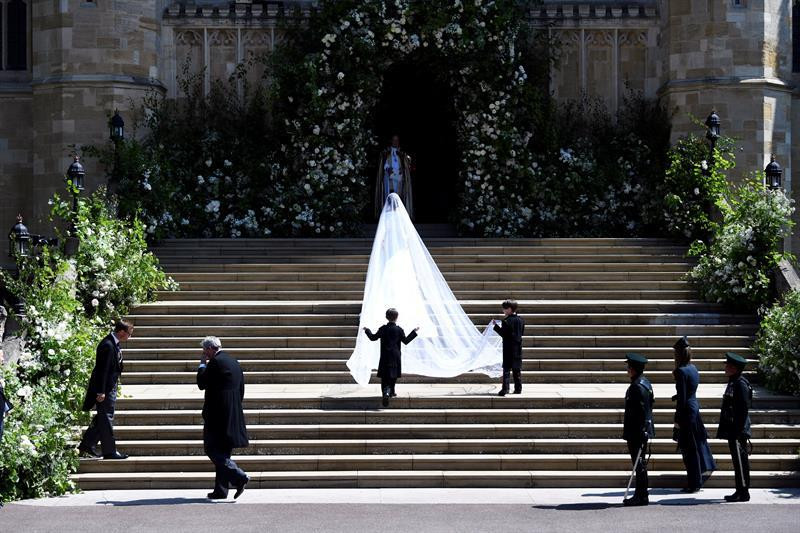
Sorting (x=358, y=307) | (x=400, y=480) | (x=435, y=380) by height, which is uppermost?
(x=358, y=307)

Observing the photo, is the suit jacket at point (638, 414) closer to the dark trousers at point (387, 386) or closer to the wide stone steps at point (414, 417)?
the wide stone steps at point (414, 417)

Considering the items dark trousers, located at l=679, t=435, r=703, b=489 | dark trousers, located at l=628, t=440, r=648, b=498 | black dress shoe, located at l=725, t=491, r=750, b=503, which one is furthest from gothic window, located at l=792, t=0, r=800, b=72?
dark trousers, located at l=628, t=440, r=648, b=498

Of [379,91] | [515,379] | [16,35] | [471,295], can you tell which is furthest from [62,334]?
[16,35]

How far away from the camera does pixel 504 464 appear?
14.0m

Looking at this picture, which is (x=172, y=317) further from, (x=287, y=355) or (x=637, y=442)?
(x=637, y=442)

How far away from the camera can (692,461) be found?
13016 millimetres

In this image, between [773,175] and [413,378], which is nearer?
[413,378]

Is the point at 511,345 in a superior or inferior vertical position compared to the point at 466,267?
inferior

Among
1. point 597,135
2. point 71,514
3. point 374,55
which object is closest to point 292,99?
point 374,55

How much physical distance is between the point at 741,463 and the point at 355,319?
24.7ft

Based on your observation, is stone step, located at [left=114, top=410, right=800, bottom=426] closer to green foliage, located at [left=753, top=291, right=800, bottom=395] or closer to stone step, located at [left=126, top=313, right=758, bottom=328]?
green foliage, located at [left=753, top=291, right=800, bottom=395]

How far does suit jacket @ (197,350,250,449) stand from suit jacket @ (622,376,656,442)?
398 cm

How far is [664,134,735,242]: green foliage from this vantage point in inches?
893

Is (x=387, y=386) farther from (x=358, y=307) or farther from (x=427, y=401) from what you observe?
(x=358, y=307)
